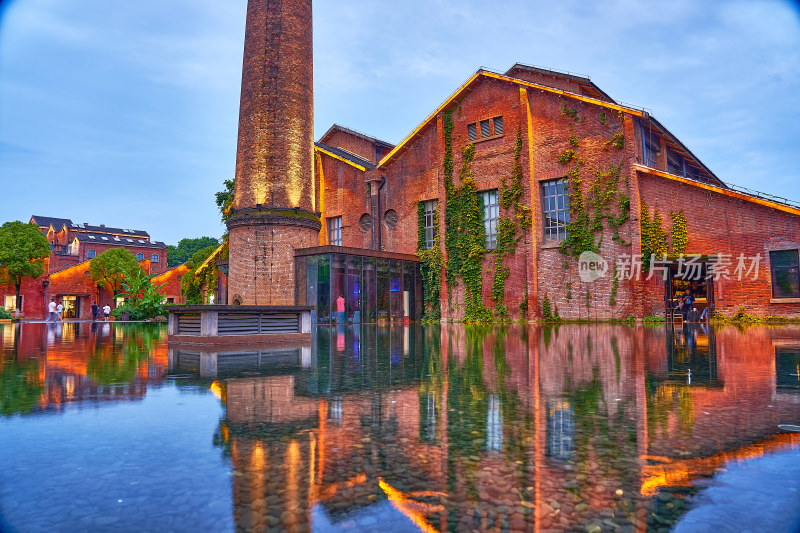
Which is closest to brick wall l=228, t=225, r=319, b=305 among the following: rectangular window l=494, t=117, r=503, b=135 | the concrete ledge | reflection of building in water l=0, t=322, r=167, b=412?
the concrete ledge

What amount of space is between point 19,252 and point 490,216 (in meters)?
45.3

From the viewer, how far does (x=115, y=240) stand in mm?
67875

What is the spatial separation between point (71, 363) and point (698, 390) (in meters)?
7.97

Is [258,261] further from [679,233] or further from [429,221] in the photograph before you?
[679,233]

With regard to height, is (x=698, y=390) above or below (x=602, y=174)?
below

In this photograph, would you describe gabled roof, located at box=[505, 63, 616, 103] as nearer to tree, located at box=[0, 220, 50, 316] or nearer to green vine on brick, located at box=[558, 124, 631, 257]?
green vine on brick, located at box=[558, 124, 631, 257]

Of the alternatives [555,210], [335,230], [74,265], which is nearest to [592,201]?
[555,210]

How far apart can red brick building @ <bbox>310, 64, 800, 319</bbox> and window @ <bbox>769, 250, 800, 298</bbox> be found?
42mm

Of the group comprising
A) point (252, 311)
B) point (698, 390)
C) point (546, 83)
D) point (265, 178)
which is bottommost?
point (698, 390)

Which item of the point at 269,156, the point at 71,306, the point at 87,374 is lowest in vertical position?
the point at 87,374

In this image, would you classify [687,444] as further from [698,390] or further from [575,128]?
[575,128]

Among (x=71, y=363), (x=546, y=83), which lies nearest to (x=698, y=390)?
Answer: (x=71, y=363)

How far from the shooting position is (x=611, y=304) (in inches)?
825

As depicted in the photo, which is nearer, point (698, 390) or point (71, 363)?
point (698, 390)
